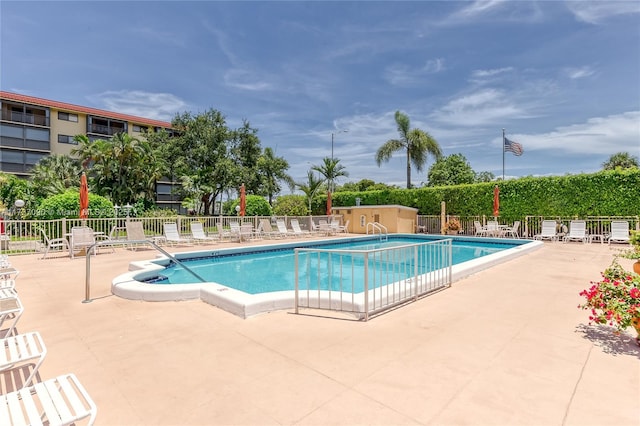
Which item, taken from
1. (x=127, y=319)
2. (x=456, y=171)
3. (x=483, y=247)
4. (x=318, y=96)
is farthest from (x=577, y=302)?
(x=456, y=171)

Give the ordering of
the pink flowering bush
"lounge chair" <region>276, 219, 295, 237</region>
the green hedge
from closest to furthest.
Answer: the pink flowering bush, the green hedge, "lounge chair" <region>276, 219, 295, 237</region>

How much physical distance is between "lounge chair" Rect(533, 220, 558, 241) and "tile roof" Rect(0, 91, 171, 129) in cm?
4162

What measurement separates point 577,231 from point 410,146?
1502 cm

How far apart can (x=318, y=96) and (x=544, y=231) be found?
1692 cm

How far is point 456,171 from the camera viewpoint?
4444cm

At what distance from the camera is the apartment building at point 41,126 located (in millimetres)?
32344

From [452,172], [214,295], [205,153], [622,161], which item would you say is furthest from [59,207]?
[622,161]

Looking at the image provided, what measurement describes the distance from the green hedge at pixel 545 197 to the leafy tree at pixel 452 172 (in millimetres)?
22863

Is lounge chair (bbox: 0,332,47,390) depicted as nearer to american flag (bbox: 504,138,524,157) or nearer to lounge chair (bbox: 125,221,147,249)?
lounge chair (bbox: 125,221,147,249)

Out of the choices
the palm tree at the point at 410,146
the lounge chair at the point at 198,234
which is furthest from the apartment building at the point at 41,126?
the palm tree at the point at 410,146

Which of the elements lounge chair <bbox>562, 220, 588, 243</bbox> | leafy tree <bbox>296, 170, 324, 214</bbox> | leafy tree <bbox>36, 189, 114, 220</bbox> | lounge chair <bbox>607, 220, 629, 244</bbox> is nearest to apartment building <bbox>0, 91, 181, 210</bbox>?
leafy tree <bbox>296, 170, 324, 214</bbox>

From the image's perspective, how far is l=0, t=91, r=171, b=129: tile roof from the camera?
3197 cm

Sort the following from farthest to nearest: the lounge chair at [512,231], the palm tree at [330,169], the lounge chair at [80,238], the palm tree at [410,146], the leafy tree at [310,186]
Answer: the palm tree at [330,169], the palm tree at [410,146], the leafy tree at [310,186], the lounge chair at [512,231], the lounge chair at [80,238]

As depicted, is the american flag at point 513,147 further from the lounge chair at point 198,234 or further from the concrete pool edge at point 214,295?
the lounge chair at point 198,234
